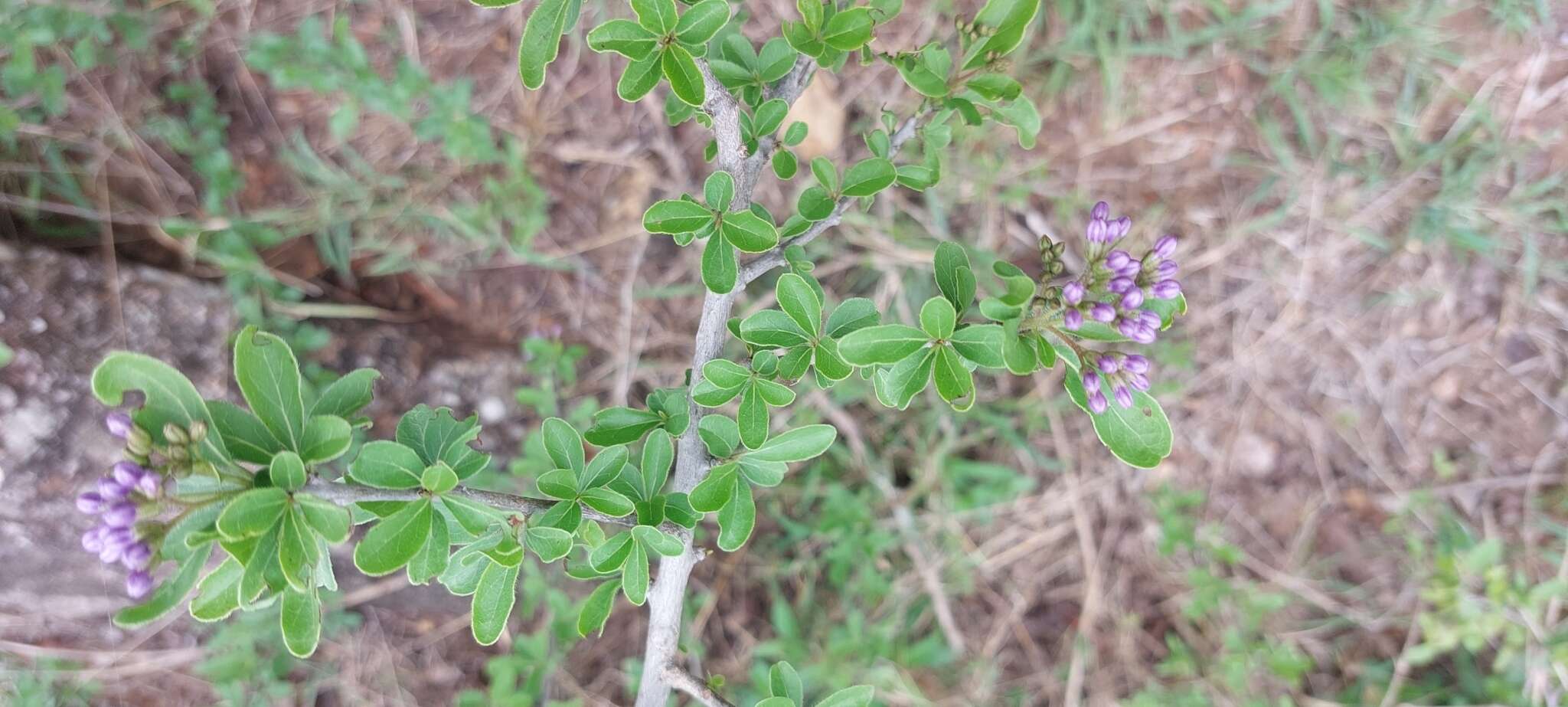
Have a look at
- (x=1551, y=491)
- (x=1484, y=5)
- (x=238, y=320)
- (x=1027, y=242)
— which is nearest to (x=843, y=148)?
(x=1027, y=242)

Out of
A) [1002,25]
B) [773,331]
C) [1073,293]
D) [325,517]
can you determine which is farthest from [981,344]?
[325,517]

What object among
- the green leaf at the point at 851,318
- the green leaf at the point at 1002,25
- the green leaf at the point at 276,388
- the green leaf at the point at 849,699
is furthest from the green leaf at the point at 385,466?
the green leaf at the point at 1002,25

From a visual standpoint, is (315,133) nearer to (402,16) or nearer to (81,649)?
(402,16)

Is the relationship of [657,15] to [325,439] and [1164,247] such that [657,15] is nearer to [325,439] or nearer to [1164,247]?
[325,439]

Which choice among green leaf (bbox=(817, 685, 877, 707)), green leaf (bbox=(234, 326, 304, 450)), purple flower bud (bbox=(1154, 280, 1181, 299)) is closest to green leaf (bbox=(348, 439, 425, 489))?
green leaf (bbox=(234, 326, 304, 450))

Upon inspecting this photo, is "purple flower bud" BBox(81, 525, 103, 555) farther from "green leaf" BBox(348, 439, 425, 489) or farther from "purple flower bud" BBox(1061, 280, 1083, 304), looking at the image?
"purple flower bud" BBox(1061, 280, 1083, 304)

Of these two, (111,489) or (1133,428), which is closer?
(111,489)
